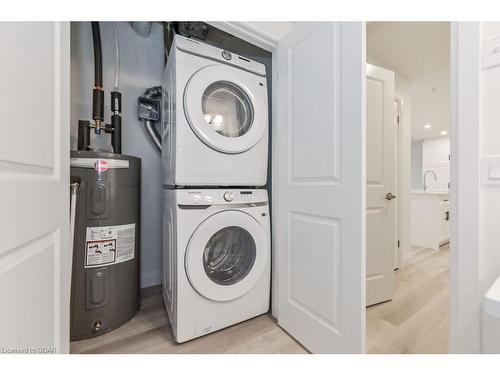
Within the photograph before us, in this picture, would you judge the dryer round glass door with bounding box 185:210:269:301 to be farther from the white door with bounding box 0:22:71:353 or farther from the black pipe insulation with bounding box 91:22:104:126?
the black pipe insulation with bounding box 91:22:104:126

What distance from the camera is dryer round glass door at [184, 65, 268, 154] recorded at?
46.8 inches

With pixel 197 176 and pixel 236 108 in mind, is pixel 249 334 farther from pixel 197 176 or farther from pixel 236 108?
pixel 236 108

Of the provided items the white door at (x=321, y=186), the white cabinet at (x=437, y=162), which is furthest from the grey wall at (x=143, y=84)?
the white cabinet at (x=437, y=162)

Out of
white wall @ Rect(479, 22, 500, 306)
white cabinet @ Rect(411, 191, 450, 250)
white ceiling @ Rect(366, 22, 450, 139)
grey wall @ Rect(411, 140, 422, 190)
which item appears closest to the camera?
white wall @ Rect(479, 22, 500, 306)

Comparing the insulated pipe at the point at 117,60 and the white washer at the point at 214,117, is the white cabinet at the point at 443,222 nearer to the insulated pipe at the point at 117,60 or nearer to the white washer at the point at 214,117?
the white washer at the point at 214,117

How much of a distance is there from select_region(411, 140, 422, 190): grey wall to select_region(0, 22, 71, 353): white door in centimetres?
658

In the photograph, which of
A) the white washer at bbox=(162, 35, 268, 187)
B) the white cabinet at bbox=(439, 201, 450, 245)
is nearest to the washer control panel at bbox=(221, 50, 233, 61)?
the white washer at bbox=(162, 35, 268, 187)

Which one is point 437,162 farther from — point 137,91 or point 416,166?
point 137,91

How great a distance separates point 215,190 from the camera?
1.24 meters

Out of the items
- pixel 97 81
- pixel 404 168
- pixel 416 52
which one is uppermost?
pixel 416 52

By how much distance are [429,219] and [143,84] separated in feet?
12.9

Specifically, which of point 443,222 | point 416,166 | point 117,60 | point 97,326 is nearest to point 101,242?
point 97,326

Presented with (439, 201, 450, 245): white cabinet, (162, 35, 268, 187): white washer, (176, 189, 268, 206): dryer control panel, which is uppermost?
(162, 35, 268, 187): white washer

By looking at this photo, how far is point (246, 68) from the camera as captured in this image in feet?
4.48
